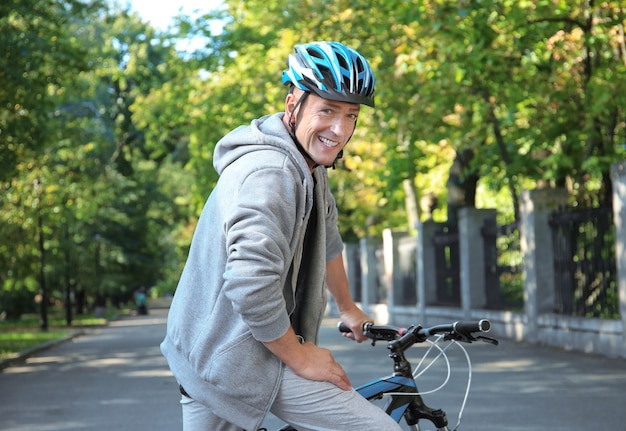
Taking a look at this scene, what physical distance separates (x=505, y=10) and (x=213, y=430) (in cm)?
1471

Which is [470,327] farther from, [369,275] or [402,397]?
[369,275]

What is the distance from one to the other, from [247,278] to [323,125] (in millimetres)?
527

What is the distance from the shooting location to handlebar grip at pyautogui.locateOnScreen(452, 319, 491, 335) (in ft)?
10.8

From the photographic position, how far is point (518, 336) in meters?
18.8

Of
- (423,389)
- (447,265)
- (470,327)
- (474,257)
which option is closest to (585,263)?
(474,257)

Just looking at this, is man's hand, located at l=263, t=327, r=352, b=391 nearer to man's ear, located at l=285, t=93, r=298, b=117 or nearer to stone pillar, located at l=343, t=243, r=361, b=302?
man's ear, located at l=285, t=93, r=298, b=117

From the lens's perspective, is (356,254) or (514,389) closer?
(514,389)

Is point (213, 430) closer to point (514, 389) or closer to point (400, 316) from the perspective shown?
point (514, 389)

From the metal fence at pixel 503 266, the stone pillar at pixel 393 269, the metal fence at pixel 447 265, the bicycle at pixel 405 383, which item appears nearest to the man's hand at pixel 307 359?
the bicycle at pixel 405 383

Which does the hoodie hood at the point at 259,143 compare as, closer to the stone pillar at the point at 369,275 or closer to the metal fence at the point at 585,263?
the metal fence at the point at 585,263

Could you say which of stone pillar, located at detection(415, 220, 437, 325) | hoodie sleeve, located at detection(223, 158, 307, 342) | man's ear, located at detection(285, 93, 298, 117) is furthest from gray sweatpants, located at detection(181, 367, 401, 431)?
stone pillar, located at detection(415, 220, 437, 325)

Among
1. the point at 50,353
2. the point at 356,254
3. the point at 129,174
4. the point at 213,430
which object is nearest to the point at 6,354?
the point at 50,353

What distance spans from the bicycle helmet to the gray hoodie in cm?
16

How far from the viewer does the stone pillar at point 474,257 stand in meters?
21.4
